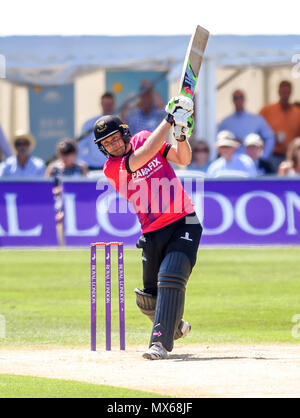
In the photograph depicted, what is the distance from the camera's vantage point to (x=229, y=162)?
19156 millimetres

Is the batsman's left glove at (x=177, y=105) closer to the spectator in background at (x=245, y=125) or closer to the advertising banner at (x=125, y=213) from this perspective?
the advertising banner at (x=125, y=213)

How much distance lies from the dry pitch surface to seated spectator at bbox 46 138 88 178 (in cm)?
946

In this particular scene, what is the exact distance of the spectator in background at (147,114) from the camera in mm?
20109

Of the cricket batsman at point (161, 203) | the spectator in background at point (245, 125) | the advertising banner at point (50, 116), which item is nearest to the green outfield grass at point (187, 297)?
the cricket batsman at point (161, 203)

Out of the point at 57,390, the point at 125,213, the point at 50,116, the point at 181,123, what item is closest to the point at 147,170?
the point at 181,123

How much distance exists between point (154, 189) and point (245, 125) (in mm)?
11942

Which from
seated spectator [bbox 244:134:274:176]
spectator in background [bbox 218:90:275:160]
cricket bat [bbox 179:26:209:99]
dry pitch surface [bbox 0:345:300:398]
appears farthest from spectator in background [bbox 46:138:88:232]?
dry pitch surface [bbox 0:345:300:398]

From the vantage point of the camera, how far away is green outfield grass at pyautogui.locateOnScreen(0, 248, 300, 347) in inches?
415

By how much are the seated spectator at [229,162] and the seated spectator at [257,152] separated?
0.47 metres

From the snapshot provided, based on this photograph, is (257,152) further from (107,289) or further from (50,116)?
(107,289)

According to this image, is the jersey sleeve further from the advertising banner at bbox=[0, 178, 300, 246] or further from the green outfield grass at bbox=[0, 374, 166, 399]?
the advertising banner at bbox=[0, 178, 300, 246]

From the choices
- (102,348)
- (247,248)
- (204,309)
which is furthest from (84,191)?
(102,348)

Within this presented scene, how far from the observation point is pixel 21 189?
1870 centimetres
